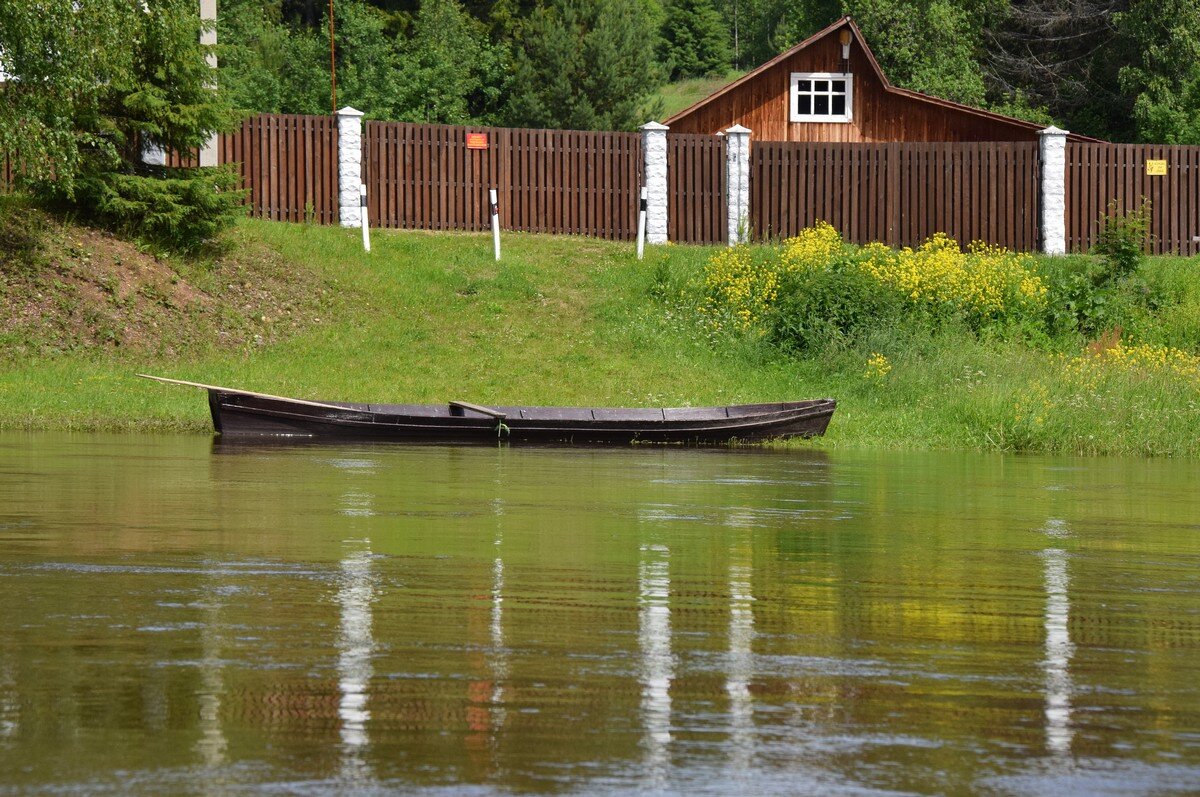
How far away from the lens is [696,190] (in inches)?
1265

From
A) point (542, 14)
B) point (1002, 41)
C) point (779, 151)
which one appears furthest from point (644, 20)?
point (779, 151)

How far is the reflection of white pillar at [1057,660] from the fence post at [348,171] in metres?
22.1

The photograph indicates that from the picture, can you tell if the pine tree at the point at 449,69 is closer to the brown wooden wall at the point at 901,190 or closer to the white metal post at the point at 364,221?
the brown wooden wall at the point at 901,190

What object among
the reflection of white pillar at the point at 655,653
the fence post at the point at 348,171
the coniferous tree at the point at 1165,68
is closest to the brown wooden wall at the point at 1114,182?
the fence post at the point at 348,171

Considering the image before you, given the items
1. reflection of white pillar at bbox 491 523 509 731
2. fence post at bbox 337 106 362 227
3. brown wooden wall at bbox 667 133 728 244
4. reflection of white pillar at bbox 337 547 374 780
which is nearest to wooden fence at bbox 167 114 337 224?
fence post at bbox 337 106 362 227

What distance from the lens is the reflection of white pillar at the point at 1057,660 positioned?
20.5 ft

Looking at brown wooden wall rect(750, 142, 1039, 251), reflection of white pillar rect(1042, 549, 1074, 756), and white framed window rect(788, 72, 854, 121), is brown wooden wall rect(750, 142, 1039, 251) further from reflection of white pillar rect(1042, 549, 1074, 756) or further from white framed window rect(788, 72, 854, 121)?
reflection of white pillar rect(1042, 549, 1074, 756)

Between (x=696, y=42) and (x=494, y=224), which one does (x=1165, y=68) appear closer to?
(x=494, y=224)

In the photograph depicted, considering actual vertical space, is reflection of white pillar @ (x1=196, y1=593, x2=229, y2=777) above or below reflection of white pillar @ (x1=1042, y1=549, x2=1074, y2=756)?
above

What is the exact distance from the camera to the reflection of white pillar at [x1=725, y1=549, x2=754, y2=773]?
599cm

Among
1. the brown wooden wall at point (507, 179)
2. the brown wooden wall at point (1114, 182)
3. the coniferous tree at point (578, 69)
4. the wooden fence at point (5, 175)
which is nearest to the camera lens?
the wooden fence at point (5, 175)

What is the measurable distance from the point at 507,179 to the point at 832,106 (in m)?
13.0

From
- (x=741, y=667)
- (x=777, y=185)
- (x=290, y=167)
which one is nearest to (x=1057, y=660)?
(x=741, y=667)

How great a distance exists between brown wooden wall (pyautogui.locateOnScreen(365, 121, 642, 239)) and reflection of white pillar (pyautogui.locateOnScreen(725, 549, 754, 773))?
22.3m
